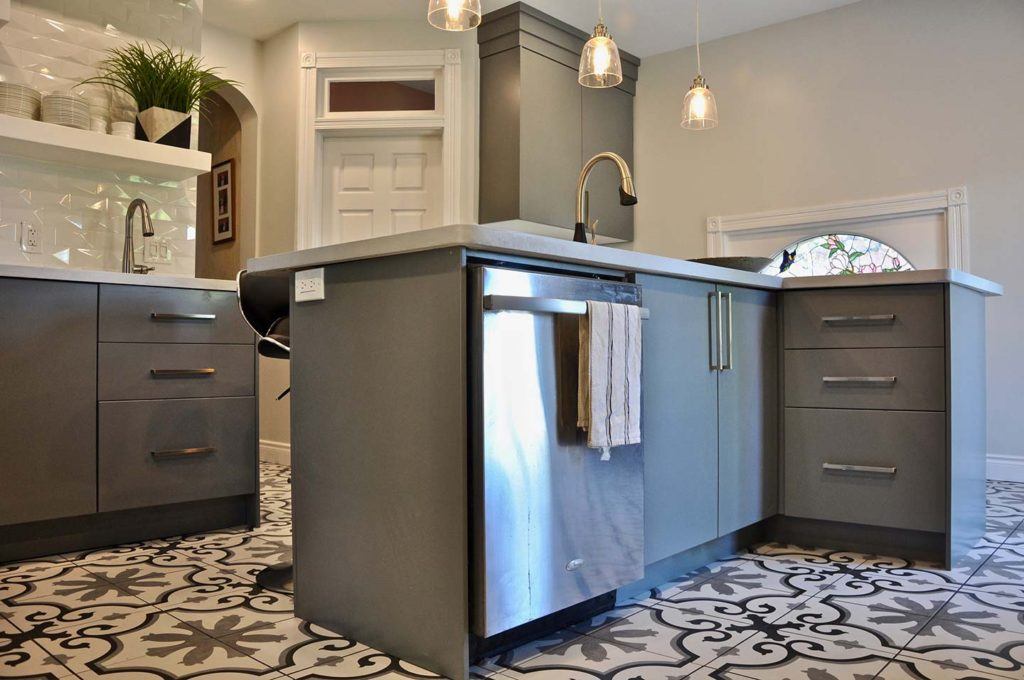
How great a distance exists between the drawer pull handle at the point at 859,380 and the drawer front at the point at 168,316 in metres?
2.04

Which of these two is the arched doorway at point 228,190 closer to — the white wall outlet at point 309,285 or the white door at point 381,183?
the white door at point 381,183

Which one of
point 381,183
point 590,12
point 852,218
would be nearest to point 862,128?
point 852,218

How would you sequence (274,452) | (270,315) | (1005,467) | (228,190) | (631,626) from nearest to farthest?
(631,626), (270,315), (1005,467), (274,452), (228,190)

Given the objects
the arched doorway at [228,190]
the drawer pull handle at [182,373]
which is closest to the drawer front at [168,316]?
the drawer pull handle at [182,373]

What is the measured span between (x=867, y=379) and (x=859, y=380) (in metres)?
0.02

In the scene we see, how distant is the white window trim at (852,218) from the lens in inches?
169

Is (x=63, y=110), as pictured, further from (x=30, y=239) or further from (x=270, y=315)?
(x=270, y=315)

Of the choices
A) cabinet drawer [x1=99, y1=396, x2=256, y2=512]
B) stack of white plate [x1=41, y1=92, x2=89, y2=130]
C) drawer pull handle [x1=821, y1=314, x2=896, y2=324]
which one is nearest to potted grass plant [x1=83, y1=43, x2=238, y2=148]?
stack of white plate [x1=41, y1=92, x2=89, y2=130]

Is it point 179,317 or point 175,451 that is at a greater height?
point 179,317

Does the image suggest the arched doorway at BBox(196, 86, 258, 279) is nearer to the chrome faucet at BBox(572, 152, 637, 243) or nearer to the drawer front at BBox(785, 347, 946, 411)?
the chrome faucet at BBox(572, 152, 637, 243)

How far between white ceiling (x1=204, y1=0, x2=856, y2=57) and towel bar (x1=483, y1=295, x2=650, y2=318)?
11.9 ft

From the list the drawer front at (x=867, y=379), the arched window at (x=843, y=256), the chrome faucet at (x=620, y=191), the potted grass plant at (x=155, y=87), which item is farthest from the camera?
the arched window at (x=843, y=256)

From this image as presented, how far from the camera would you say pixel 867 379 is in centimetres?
254

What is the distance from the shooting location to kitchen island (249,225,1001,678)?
1568mm
